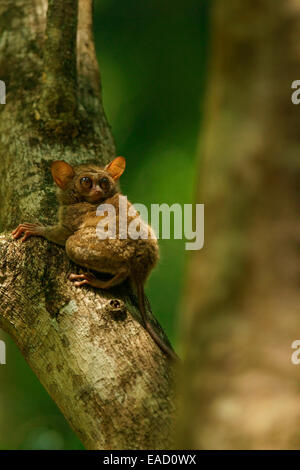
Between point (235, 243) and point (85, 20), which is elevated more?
point (85, 20)

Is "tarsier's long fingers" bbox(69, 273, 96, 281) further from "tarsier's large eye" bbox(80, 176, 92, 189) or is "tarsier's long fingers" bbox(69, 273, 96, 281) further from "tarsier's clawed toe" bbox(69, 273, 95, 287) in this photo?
"tarsier's large eye" bbox(80, 176, 92, 189)

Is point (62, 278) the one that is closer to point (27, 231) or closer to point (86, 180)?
point (27, 231)

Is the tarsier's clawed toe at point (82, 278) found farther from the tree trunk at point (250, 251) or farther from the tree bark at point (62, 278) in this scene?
the tree trunk at point (250, 251)

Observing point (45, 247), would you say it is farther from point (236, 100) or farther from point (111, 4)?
point (111, 4)

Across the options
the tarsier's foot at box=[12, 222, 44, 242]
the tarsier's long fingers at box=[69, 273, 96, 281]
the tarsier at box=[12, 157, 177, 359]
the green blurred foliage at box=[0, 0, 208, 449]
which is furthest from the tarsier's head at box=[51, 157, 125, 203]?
the green blurred foliage at box=[0, 0, 208, 449]

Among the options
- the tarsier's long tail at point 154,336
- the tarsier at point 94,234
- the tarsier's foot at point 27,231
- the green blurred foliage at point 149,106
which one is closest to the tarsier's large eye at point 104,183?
the tarsier at point 94,234

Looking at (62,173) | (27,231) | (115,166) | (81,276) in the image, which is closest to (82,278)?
(81,276)

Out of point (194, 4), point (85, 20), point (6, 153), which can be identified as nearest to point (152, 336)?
point (6, 153)
